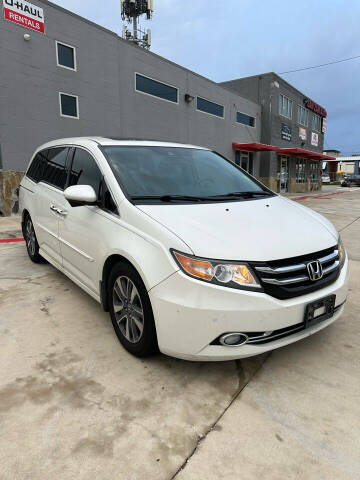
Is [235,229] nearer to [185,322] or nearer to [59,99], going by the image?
[185,322]

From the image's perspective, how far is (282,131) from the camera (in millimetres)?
25688

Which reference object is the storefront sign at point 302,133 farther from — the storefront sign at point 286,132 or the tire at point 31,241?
the tire at point 31,241

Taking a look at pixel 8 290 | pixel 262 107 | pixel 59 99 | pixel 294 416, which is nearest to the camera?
pixel 294 416

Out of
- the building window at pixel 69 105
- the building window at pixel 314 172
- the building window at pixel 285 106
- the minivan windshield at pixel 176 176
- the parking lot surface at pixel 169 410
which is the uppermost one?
the building window at pixel 285 106

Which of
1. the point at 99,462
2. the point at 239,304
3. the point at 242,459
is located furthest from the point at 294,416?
the point at 99,462

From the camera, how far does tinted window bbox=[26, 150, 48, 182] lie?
4.20 metres

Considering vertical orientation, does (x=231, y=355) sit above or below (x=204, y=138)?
below

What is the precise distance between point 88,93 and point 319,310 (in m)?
12.1

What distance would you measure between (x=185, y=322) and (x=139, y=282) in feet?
1.43

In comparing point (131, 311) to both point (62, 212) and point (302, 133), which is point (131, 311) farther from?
point (302, 133)

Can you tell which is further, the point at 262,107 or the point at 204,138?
the point at 262,107

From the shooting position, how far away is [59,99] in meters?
11.2

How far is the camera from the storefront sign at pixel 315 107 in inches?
1180

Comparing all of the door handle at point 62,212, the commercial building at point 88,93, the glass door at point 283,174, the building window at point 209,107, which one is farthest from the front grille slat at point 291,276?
the glass door at point 283,174
